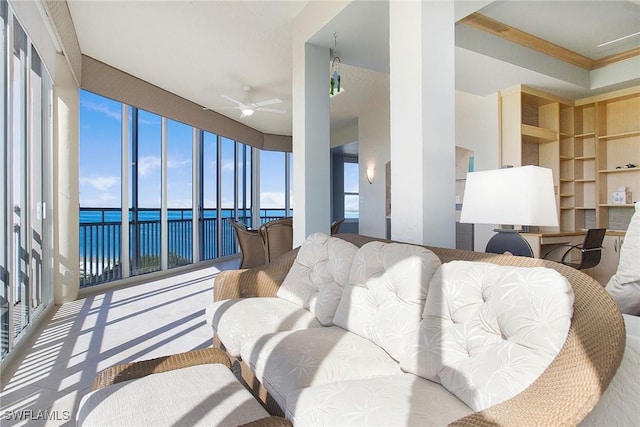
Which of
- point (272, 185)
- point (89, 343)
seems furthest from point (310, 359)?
point (272, 185)

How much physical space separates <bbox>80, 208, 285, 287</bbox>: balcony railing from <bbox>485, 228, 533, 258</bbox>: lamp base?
5065mm

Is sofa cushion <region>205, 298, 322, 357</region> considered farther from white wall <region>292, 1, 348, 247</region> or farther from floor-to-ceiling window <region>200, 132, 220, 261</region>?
floor-to-ceiling window <region>200, 132, 220, 261</region>

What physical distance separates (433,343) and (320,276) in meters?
0.99

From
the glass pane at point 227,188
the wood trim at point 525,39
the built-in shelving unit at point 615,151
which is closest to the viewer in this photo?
the wood trim at point 525,39

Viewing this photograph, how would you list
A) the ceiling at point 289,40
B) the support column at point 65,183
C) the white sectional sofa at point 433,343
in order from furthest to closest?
1. the support column at point 65,183
2. the ceiling at point 289,40
3. the white sectional sofa at point 433,343

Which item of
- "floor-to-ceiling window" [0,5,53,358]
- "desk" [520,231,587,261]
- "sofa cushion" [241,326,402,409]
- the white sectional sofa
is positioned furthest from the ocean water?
"desk" [520,231,587,261]

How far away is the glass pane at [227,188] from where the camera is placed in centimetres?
763

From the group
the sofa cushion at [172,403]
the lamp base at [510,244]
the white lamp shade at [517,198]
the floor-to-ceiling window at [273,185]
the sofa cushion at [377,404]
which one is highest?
the floor-to-ceiling window at [273,185]

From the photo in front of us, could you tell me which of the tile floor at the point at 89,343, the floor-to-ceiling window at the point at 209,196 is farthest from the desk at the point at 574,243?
the floor-to-ceiling window at the point at 209,196

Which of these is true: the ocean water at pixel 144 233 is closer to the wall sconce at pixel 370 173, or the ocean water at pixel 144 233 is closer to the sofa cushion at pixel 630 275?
the wall sconce at pixel 370 173

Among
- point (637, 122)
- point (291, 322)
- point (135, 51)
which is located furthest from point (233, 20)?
point (637, 122)

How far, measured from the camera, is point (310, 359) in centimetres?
149

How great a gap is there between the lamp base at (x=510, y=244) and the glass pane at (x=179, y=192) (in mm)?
5371

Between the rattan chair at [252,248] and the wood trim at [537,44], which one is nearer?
the wood trim at [537,44]
